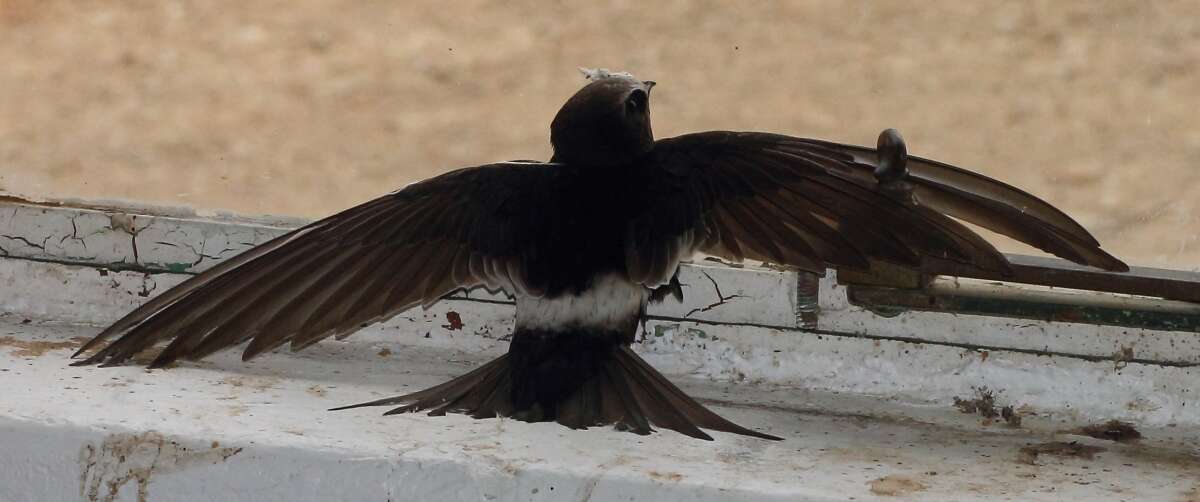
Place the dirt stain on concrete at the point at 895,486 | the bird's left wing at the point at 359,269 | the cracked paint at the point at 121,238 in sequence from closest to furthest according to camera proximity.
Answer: the dirt stain on concrete at the point at 895,486
the bird's left wing at the point at 359,269
the cracked paint at the point at 121,238

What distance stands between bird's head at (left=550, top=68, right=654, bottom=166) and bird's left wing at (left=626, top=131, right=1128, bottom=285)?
0.9 inches

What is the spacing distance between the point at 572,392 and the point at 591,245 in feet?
0.39

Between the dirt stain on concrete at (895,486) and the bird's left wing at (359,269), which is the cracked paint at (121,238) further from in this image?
the dirt stain on concrete at (895,486)

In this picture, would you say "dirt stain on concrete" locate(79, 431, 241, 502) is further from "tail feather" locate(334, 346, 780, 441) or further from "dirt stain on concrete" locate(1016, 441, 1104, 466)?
"dirt stain on concrete" locate(1016, 441, 1104, 466)

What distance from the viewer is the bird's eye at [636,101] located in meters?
1.06

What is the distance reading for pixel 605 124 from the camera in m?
1.05

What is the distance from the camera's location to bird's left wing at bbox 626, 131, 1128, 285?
3.13 ft

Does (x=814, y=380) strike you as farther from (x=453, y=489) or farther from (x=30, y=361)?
(x=30, y=361)

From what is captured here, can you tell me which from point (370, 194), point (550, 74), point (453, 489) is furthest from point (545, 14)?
point (453, 489)

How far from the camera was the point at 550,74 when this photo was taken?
3.85 feet

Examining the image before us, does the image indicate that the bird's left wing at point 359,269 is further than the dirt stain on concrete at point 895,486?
Yes

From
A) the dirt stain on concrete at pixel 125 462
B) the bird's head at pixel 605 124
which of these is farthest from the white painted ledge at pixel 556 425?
the bird's head at pixel 605 124

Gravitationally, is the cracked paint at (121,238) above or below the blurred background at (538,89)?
below

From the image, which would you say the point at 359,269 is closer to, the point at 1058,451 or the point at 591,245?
the point at 591,245
